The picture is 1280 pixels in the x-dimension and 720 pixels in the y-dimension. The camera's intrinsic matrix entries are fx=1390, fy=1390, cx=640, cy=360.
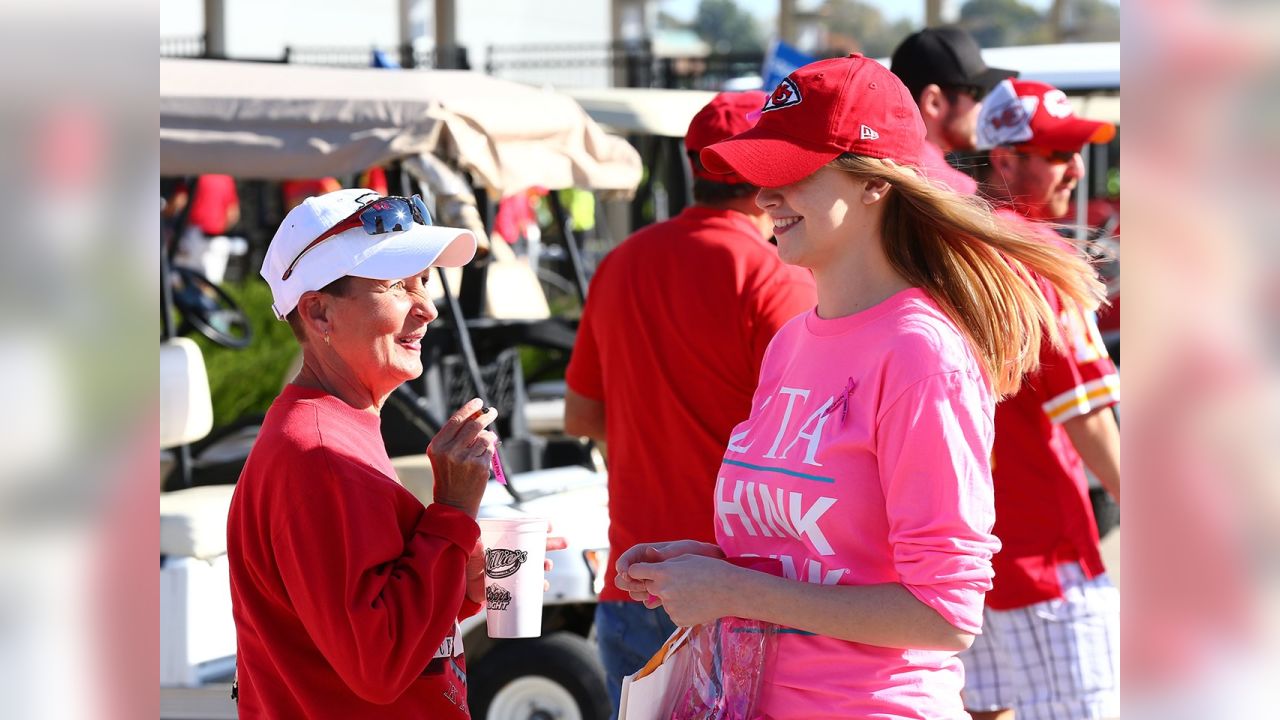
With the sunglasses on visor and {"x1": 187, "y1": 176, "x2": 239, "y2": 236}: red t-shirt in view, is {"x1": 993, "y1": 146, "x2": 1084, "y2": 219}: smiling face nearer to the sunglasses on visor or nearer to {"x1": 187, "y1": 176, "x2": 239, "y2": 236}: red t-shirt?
the sunglasses on visor

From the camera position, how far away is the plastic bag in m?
1.86

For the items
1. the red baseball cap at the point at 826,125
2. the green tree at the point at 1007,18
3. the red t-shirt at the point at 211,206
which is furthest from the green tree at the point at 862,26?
the red baseball cap at the point at 826,125

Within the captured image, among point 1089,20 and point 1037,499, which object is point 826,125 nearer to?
point 1037,499

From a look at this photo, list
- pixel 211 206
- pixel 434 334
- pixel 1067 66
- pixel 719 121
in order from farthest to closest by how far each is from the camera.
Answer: pixel 211 206 < pixel 1067 66 < pixel 434 334 < pixel 719 121

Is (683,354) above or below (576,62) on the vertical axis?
below

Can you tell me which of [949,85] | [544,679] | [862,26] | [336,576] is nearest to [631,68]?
[862,26]

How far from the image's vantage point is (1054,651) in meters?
3.02

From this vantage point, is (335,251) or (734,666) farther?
(335,251)

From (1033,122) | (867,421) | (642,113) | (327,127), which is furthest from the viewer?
(642,113)

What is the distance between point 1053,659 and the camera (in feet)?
9.89

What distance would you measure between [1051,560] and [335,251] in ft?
5.76

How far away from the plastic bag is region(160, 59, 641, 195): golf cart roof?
166 inches

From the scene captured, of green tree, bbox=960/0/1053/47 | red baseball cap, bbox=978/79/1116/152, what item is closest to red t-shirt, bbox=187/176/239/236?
red baseball cap, bbox=978/79/1116/152

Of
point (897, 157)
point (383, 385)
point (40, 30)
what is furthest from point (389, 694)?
point (40, 30)
